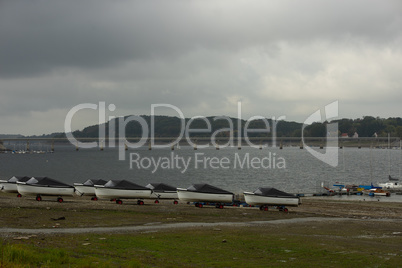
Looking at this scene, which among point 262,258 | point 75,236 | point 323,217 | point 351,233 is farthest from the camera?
point 323,217

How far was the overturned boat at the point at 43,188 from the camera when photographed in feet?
145

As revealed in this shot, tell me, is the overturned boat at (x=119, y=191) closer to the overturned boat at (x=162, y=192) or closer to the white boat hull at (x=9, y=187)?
the overturned boat at (x=162, y=192)

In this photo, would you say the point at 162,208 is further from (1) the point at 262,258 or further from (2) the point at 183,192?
(1) the point at 262,258

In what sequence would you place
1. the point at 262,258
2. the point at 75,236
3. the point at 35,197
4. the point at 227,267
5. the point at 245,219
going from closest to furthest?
1. the point at 227,267
2. the point at 262,258
3. the point at 75,236
4. the point at 245,219
5. the point at 35,197

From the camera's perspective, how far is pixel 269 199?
141ft

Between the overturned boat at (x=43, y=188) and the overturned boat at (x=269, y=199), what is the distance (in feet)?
54.1

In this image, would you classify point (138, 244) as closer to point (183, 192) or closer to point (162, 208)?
point (162, 208)

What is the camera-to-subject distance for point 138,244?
21875mm

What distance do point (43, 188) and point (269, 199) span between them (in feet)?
66.8

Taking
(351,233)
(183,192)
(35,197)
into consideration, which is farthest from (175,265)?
(35,197)

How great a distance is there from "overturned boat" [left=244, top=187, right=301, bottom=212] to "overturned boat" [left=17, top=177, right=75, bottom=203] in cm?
1648

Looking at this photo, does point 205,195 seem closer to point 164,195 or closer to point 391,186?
point 164,195

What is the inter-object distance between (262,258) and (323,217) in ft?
67.1

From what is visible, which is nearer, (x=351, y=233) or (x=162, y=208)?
(x=351, y=233)
